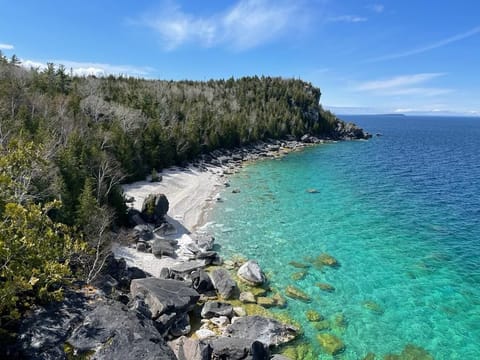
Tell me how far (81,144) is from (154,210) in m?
13.6

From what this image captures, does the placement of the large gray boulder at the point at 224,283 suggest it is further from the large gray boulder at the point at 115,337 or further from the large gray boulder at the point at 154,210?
the large gray boulder at the point at 154,210

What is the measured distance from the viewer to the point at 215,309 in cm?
2167

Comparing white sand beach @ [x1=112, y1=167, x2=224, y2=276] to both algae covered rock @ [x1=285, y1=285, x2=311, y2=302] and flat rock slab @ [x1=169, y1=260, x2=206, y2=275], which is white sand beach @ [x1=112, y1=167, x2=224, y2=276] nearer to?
flat rock slab @ [x1=169, y1=260, x2=206, y2=275]

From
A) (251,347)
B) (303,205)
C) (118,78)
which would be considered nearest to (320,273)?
(251,347)

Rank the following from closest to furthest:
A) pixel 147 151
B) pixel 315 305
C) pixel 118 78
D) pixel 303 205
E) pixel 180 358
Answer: pixel 180 358 → pixel 315 305 → pixel 303 205 → pixel 147 151 → pixel 118 78

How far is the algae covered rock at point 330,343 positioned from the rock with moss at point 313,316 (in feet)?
4.83

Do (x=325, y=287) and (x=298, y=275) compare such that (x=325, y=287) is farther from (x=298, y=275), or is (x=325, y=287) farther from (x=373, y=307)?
(x=373, y=307)

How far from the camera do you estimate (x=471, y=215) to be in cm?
4203

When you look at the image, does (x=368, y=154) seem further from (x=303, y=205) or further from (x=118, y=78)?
(x=118, y=78)

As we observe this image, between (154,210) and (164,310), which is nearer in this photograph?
(164,310)

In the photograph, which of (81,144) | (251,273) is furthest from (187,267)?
(81,144)

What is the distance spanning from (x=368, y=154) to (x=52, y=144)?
83885mm

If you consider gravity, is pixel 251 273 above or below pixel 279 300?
above

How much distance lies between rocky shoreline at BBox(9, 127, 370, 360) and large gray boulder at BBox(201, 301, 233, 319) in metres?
0.06
